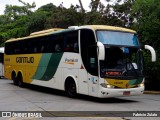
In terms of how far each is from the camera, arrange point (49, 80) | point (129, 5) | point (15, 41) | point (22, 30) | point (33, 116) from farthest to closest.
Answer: point (22, 30) < point (129, 5) < point (15, 41) < point (49, 80) < point (33, 116)

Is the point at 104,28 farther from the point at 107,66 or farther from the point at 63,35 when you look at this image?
the point at 63,35

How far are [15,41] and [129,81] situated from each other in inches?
463

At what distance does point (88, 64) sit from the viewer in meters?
16.0

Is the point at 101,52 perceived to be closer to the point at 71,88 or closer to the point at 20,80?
the point at 71,88

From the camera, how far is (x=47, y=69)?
20.0 metres

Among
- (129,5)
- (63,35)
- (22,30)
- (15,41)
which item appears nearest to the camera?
(63,35)

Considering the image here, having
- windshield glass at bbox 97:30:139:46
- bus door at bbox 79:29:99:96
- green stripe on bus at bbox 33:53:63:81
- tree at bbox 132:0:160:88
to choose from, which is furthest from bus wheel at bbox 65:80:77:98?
tree at bbox 132:0:160:88

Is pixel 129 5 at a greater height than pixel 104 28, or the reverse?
pixel 129 5

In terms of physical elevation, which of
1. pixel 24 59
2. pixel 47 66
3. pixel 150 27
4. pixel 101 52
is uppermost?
pixel 150 27

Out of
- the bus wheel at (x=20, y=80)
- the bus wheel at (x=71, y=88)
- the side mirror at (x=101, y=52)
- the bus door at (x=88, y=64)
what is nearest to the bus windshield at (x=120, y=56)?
the bus door at (x=88, y=64)

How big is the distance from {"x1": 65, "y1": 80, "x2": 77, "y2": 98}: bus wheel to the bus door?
81cm

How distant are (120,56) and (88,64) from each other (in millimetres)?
1458

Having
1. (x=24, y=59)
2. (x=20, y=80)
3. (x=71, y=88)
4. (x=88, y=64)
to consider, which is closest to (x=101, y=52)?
(x=88, y=64)

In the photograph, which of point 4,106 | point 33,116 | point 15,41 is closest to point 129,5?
point 15,41
